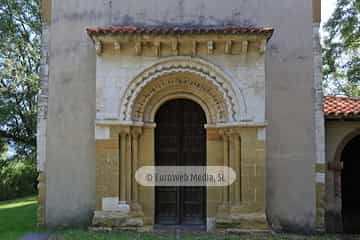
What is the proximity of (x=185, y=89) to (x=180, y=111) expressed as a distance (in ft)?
1.75

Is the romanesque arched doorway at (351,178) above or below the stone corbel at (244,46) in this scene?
below

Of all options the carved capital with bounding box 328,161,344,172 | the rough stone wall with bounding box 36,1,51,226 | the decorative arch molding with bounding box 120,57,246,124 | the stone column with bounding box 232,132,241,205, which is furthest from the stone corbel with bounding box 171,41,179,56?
the carved capital with bounding box 328,161,344,172

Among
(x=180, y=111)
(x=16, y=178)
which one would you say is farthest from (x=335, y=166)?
(x=16, y=178)

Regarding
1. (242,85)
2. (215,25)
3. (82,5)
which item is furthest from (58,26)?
(242,85)

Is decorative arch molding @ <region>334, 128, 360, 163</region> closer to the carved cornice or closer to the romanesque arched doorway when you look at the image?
the carved cornice

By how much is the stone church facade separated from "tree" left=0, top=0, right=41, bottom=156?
915 centimetres

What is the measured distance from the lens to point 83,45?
26.9ft

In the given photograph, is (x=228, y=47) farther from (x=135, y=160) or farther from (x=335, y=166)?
(x=335, y=166)

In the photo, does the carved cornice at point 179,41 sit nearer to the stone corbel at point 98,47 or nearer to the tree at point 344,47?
the stone corbel at point 98,47

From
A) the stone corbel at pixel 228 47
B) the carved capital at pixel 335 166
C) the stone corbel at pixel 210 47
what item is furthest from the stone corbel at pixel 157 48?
the carved capital at pixel 335 166

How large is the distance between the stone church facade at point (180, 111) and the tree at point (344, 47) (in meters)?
8.58

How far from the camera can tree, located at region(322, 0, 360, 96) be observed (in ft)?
51.0

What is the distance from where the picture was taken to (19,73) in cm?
1677

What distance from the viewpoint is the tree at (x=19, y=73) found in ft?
54.2
